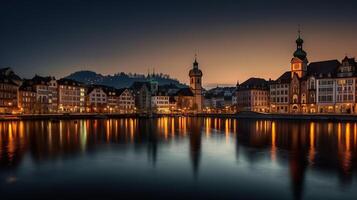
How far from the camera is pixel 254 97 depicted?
12075cm

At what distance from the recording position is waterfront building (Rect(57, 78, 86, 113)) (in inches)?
4486

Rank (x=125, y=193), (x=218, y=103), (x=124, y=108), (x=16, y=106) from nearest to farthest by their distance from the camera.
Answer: (x=125, y=193) < (x=16, y=106) < (x=124, y=108) < (x=218, y=103)

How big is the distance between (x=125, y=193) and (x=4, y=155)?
1530cm

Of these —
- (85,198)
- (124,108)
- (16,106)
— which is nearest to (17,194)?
(85,198)

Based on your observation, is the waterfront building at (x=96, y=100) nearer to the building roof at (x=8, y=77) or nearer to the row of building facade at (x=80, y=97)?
the row of building facade at (x=80, y=97)

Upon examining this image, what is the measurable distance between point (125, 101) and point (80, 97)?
21.2 m

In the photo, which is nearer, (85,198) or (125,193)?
(85,198)

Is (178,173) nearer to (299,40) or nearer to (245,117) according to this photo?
(245,117)

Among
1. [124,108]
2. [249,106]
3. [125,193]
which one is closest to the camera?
[125,193]

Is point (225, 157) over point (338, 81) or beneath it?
beneath

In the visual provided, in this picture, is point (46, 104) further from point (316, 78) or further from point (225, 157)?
point (225, 157)

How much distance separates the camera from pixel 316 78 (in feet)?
315

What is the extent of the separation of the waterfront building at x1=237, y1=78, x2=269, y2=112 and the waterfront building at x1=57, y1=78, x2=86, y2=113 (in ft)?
195

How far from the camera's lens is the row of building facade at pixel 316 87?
291 ft
